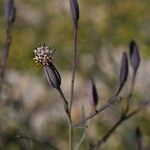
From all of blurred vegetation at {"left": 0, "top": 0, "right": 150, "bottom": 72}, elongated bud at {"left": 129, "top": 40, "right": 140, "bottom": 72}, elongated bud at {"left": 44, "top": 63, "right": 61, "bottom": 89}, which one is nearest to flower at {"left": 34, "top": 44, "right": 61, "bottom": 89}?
elongated bud at {"left": 44, "top": 63, "right": 61, "bottom": 89}

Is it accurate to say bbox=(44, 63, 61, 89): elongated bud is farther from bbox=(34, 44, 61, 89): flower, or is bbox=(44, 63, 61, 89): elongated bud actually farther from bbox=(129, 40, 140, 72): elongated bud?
bbox=(129, 40, 140, 72): elongated bud

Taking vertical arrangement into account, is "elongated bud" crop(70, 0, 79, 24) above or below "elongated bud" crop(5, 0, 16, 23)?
above

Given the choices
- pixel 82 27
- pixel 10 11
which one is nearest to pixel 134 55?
pixel 10 11

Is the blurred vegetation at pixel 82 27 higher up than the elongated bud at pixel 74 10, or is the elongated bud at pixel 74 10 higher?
the elongated bud at pixel 74 10

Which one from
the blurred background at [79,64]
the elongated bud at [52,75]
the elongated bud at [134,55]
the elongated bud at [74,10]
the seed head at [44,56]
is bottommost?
the blurred background at [79,64]

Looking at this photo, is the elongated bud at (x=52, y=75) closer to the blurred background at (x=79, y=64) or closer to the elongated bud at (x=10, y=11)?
the elongated bud at (x=10, y=11)

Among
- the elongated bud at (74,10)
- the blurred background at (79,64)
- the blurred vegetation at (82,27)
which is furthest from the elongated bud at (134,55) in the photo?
the blurred vegetation at (82,27)

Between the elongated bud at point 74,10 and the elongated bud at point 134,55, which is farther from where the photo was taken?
the elongated bud at point 134,55

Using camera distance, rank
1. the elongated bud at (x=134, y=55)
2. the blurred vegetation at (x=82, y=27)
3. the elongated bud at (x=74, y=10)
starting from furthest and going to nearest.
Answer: the blurred vegetation at (x=82, y=27)
the elongated bud at (x=134, y=55)
the elongated bud at (x=74, y=10)
